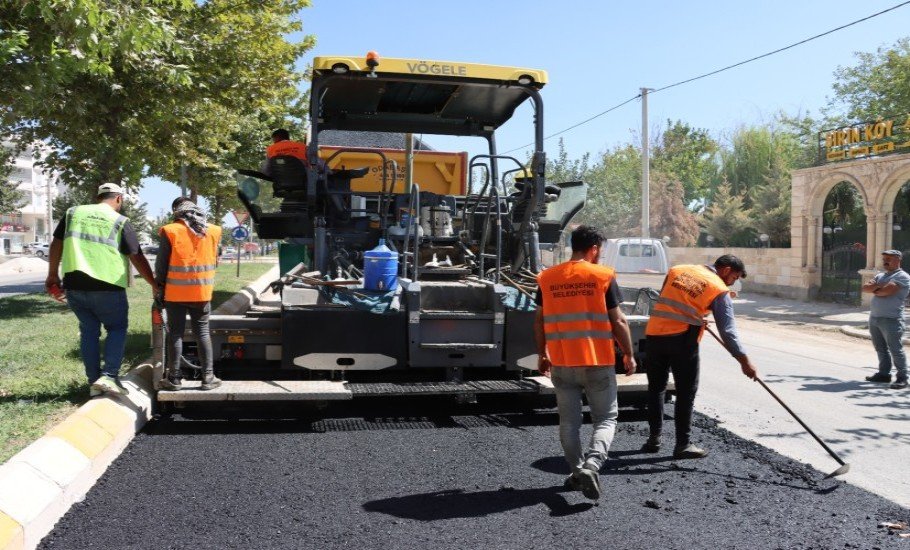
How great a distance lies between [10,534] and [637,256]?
56.9ft

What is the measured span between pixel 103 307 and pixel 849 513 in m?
5.06

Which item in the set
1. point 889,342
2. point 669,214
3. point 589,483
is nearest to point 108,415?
point 589,483

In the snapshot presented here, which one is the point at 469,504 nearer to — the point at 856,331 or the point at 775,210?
the point at 856,331

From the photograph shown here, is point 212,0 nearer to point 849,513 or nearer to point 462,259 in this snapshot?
point 462,259

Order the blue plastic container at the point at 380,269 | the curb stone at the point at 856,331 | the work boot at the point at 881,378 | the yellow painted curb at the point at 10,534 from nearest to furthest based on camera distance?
the yellow painted curb at the point at 10,534 < the blue plastic container at the point at 380,269 < the work boot at the point at 881,378 < the curb stone at the point at 856,331

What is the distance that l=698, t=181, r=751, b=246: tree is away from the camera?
36.7 metres

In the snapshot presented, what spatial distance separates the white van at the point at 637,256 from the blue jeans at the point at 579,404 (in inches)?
581

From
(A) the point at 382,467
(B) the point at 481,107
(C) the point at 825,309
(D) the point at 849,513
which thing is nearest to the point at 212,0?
(B) the point at 481,107

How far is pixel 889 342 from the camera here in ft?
28.2

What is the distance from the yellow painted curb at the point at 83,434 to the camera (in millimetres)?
4559

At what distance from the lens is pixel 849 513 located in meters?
4.16

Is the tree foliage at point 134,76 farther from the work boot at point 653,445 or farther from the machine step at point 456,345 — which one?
the work boot at point 653,445

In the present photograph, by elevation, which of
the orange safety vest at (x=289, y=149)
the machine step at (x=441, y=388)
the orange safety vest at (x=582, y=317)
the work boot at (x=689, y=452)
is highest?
the orange safety vest at (x=289, y=149)

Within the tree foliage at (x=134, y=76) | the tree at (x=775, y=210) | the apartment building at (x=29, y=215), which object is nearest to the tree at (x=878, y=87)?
the tree at (x=775, y=210)
